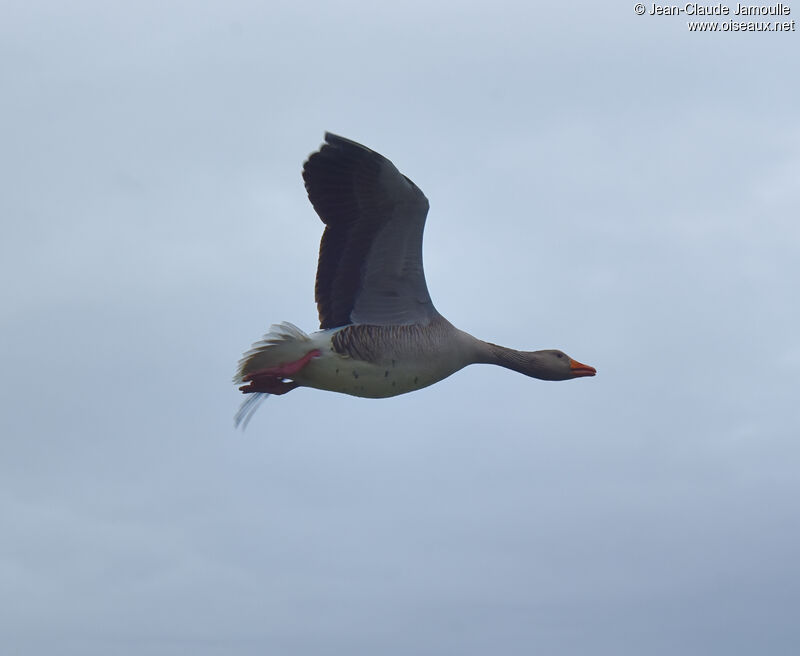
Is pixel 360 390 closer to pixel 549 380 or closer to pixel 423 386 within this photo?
pixel 423 386

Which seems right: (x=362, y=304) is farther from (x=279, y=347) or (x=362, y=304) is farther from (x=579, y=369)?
(x=579, y=369)

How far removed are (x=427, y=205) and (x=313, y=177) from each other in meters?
1.26

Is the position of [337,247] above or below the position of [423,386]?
above

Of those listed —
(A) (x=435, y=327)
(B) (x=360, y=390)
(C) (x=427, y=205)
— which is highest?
(C) (x=427, y=205)

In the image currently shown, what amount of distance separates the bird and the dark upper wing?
0.4 inches

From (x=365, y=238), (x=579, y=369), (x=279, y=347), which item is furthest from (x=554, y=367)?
(x=279, y=347)

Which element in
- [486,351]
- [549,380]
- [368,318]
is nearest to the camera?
[368,318]

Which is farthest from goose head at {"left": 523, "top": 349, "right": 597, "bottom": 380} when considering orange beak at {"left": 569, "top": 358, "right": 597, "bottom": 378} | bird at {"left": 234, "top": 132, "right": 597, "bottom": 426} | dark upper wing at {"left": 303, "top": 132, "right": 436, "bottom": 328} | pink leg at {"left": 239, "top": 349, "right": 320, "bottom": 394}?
pink leg at {"left": 239, "top": 349, "right": 320, "bottom": 394}

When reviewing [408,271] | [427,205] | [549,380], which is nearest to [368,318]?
[408,271]

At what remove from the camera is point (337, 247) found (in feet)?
40.8

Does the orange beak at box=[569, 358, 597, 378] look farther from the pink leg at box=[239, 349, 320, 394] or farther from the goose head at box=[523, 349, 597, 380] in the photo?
the pink leg at box=[239, 349, 320, 394]

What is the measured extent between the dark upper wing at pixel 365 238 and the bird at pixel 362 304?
0.01 metres

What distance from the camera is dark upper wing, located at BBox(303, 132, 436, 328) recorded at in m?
11.8

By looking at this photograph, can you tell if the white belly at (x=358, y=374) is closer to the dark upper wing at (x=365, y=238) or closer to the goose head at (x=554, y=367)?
the dark upper wing at (x=365, y=238)
